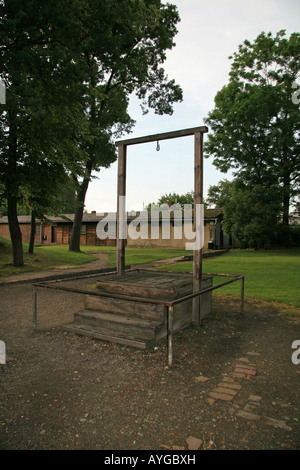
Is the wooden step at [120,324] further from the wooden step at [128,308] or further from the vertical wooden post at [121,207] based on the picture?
the vertical wooden post at [121,207]

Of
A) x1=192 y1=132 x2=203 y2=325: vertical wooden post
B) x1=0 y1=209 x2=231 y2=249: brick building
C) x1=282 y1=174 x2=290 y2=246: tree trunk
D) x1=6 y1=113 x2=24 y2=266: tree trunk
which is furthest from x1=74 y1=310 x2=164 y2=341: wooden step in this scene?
x1=282 y1=174 x2=290 y2=246: tree trunk

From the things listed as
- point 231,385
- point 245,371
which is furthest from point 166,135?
point 231,385

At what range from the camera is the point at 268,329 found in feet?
16.9

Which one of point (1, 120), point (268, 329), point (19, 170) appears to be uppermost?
point (1, 120)

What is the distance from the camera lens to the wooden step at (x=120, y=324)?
4199mm

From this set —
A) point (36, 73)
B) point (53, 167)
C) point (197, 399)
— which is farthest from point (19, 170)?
point (197, 399)

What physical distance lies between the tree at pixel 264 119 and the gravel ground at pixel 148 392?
87.5ft

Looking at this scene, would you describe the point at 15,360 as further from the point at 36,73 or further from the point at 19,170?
the point at 36,73

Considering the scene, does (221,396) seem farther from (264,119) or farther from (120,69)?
(264,119)

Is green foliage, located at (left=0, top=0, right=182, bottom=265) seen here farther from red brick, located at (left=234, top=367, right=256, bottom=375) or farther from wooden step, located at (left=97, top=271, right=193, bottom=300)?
red brick, located at (left=234, top=367, right=256, bottom=375)

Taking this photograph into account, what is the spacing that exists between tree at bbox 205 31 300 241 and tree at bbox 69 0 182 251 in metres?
10.4

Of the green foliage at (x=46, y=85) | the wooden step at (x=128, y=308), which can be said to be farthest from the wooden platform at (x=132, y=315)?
the green foliage at (x=46, y=85)

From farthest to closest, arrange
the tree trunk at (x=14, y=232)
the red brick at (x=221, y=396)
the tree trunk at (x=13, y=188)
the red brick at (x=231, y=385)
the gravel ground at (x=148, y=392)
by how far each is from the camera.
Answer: the tree trunk at (x=14, y=232), the tree trunk at (x=13, y=188), the red brick at (x=231, y=385), the red brick at (x=221, y=396), the gravel ground at (x=148, y=392)
